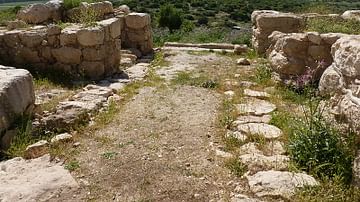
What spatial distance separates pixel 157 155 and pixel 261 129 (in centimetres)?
147

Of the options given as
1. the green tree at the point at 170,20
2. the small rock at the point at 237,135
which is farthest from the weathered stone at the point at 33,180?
the green tree at the point at 170,20

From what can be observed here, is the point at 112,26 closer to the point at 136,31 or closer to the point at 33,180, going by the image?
the point at 136,31

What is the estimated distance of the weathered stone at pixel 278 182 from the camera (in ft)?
12.7

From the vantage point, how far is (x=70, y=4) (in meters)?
10.8

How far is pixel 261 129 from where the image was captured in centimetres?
545

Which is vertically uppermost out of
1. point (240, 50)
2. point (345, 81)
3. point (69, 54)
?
point (345, 81)

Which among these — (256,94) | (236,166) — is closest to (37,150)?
(236,166)

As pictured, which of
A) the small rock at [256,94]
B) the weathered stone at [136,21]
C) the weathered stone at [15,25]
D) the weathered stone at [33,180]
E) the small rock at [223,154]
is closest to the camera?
the weathered stone at [33,180]

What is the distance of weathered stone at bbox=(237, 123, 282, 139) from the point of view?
5.27 meters

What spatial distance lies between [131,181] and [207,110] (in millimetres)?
2441

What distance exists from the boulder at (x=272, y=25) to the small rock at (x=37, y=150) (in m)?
7.08

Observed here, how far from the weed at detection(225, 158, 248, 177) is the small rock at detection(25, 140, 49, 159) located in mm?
2105

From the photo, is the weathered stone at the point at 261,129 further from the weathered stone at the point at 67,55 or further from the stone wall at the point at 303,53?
the weathered stone at the point at 67,55

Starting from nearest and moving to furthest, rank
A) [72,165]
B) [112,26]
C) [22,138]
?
[72,165] → [22,138] → [112,26]
